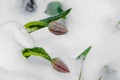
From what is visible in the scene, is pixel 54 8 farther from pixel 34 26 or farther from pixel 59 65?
pixel 59 65

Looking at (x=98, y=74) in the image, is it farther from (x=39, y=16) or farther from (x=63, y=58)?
(x=39, y=16)

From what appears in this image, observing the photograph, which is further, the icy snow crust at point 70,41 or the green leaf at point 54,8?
the green leaf at point 54,8

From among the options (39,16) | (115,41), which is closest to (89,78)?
(115,41)

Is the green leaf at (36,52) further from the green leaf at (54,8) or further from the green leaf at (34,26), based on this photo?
the green leaf at (54,8)

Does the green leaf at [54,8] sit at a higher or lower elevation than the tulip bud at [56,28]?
lower

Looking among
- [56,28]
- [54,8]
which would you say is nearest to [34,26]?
[56,28]

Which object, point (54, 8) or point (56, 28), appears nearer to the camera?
point (56, 28)

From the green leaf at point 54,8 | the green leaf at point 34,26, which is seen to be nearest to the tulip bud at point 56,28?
the green leaf at point 34,26
